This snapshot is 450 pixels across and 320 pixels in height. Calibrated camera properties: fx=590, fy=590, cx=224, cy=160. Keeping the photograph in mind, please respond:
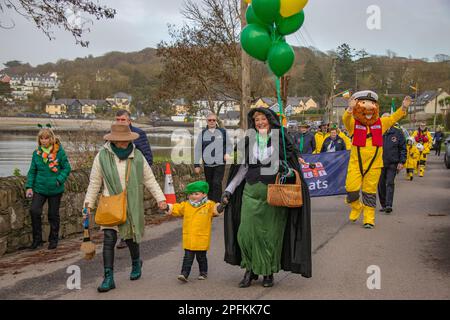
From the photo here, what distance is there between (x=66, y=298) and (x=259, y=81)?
21378 millimetres

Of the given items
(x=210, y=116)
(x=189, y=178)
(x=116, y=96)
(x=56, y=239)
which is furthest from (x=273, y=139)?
(x=116, y=96)

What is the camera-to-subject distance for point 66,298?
215 inches

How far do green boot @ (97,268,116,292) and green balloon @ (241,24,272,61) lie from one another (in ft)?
9.08

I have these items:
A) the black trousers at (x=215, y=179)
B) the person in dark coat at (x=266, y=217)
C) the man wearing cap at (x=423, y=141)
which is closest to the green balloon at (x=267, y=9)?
the person in dark coat at (x=266, y=217)

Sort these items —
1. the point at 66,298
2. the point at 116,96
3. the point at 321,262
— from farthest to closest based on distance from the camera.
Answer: the point at 116,96 < the point at 321,262 < the point at 66,298

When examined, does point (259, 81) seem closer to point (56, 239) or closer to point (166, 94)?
point (166, 94)

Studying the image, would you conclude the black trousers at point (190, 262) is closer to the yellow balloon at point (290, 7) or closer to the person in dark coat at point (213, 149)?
the yellow balloon at point (290, 7)

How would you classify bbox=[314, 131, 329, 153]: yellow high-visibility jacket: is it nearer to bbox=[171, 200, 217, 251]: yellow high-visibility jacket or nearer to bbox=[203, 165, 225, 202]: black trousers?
bbox=[203, 165, 225, 202]: black trousers

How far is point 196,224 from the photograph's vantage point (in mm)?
6039

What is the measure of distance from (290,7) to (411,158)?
13.8 meters

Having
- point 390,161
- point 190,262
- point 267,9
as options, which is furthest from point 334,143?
point 190,262

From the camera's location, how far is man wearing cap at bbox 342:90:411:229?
9117mm

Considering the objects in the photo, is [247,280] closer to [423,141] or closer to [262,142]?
[262,142]

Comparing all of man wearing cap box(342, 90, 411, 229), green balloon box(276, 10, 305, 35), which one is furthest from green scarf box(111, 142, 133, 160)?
man wearing cap box(342, 90, 411, 229)
